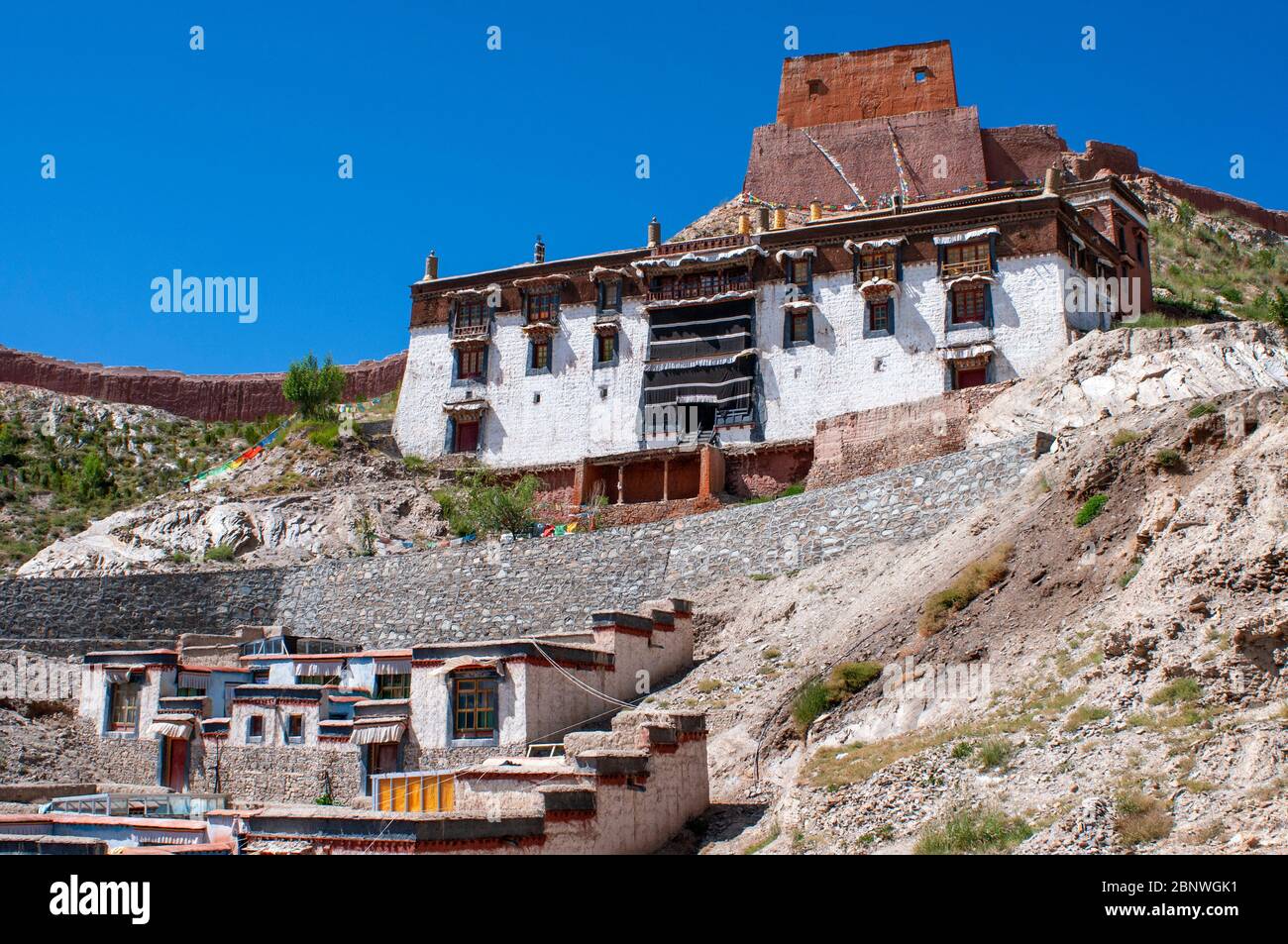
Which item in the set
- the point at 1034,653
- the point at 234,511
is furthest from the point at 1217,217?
the point at 1034,653

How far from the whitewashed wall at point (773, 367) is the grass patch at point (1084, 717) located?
980 inches

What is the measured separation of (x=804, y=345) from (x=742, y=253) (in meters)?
3.72

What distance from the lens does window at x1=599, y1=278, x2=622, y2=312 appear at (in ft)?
152

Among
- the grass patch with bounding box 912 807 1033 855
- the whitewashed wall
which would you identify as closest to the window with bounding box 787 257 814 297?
the whitewashed wall

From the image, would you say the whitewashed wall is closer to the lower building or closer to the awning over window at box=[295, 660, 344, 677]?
the lower building

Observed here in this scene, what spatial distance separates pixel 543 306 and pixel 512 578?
17505 mm

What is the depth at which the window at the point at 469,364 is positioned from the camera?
47.8 metres

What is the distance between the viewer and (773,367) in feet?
142

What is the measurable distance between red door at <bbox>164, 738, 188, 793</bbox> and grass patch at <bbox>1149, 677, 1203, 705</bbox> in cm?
1844

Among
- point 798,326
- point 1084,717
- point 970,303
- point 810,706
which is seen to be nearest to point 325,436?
point 798,326

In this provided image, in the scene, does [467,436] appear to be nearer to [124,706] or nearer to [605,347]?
[605,347]
